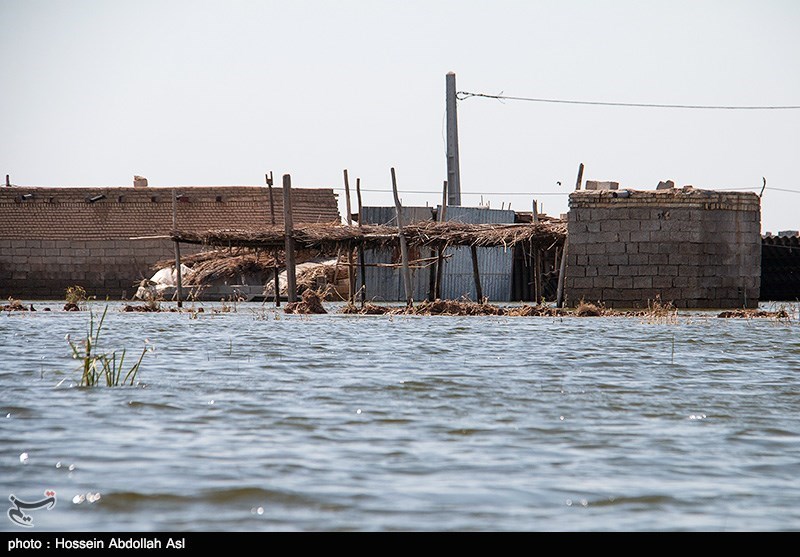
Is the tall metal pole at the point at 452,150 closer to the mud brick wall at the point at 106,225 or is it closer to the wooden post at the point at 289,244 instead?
the mud brick wall at the point at 106,225

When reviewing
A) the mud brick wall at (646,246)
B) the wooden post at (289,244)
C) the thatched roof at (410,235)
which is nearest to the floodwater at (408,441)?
the mud brick wall at (646,246)

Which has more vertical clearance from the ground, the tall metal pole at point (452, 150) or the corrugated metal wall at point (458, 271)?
the tall metal pole at point (452, 150)

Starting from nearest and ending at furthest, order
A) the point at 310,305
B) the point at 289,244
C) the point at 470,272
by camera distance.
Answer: the point at 310,305, the point at 289,244, the point at 470,272

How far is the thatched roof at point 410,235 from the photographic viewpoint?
2284 centimetres

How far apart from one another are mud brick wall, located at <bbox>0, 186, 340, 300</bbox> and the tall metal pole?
5.45 metres

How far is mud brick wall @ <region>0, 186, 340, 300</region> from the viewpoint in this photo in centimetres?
3488

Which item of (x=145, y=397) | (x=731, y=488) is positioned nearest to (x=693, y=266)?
(x=145, y=397)

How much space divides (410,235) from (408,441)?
17238mm

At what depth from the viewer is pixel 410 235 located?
23.6 m

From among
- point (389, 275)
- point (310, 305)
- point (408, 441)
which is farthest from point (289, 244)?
point (408, 441)

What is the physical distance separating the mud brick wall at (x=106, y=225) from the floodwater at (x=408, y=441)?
22951 mm

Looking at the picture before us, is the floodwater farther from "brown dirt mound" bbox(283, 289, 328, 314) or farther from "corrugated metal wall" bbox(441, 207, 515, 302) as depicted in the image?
"corrugated metal wall" bbox(441, 207, 515, 302)

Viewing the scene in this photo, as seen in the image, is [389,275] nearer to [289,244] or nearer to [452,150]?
[452,150]

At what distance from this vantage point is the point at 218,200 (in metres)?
35.8
